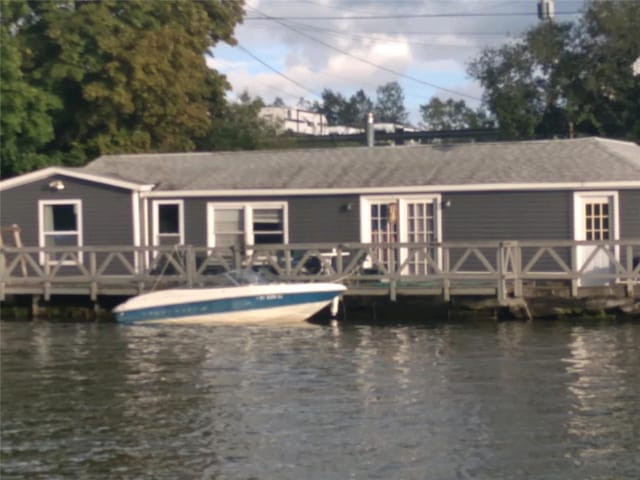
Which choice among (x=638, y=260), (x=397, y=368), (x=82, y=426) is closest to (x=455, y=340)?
(x=397, y=368)

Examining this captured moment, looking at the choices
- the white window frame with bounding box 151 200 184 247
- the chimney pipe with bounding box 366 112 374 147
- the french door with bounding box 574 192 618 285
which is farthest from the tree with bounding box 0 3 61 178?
the french door with bounding box 574 192 618 285

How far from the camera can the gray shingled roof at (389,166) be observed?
1225 inches

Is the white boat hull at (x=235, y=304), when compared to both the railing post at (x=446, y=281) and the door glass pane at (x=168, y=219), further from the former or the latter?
the door glass pane at (x=168, y=219)

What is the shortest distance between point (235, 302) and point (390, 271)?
136 inches

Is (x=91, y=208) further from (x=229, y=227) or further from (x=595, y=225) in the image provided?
(x=595, y=225)

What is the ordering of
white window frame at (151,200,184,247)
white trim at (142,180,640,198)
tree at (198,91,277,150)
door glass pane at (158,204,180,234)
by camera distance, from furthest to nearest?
tree at (198,91,277,150) → door glass pane at (158,204,180,234) → white window frame at (151,200,184,247) → white trim at (142,180,640,198)

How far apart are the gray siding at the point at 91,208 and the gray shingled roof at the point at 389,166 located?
726mm

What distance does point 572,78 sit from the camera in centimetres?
4797

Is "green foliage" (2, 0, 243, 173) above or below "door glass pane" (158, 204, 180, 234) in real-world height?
above

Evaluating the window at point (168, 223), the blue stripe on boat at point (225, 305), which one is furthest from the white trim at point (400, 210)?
the window at point (168, 223)

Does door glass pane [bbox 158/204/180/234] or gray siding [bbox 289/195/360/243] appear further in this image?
door glass pane [bbox 158/204/180/234]

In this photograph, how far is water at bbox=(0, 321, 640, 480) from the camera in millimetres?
15359

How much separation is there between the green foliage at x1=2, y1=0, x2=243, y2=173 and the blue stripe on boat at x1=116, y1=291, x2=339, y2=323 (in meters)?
13.2

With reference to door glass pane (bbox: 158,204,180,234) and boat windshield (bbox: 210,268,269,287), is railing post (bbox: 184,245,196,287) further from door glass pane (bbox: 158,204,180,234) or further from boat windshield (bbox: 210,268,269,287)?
door glass pane (bbox: 158,204,180,234)
